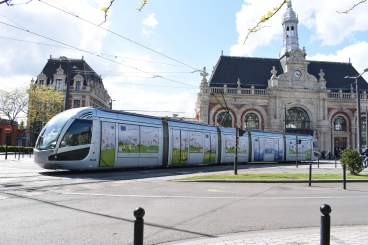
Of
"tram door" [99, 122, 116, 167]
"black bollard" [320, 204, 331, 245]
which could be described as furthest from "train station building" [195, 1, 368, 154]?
"black bollard" [320, 204, 331, 245]

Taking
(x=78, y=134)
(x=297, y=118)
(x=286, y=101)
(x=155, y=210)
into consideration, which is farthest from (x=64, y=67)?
(x=155, y=210)

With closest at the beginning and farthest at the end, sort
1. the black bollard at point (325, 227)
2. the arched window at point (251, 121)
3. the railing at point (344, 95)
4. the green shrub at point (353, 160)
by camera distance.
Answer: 1. the black bollard at point (325, 227)
2. the green shrub at point (353, 160)
3. the arched window at point (251, 121)
4. the railing at point (344, 95)

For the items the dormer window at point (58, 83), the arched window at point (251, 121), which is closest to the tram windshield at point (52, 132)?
the arched window at point (251, 121)

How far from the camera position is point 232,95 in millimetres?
48094

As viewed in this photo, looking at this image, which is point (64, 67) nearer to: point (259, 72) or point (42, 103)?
point (42, 103)

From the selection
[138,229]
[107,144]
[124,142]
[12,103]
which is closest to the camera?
[138,229]

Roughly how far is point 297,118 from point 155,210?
153 feet

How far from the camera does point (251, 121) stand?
4856 centimetres

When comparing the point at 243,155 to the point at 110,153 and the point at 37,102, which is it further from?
the point at 37,102

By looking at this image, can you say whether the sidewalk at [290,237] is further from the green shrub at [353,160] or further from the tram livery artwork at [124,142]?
the green shrub at [353,160]

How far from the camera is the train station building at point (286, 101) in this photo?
157 ft

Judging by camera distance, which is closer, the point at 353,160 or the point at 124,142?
the point at 353,160

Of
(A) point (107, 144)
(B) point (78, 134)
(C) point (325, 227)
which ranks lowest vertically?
(C) point (325, 227)

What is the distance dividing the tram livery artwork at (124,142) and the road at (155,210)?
329cm
